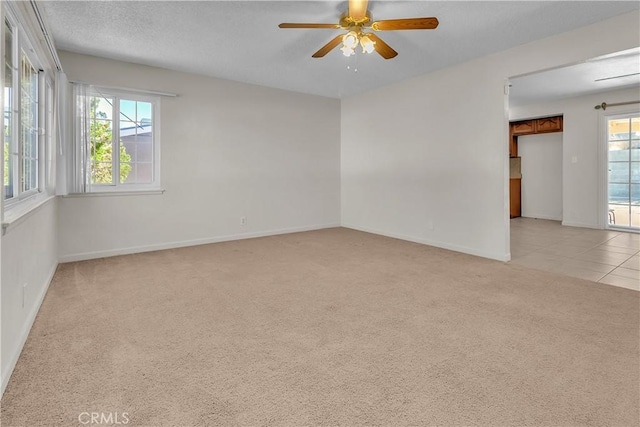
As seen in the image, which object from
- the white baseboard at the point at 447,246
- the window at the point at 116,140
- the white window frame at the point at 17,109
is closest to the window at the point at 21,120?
the white window frame at the point at 17,109

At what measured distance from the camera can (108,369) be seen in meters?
1.81

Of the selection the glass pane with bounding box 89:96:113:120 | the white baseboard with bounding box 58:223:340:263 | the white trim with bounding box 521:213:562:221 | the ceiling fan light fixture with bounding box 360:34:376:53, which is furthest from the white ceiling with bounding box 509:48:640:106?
the glass pane with bounding box 89:96:113:120

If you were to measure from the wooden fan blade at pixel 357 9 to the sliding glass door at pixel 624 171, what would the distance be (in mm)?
5830

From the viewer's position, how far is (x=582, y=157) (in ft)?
21.0

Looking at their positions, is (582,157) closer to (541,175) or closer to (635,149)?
(635,149)

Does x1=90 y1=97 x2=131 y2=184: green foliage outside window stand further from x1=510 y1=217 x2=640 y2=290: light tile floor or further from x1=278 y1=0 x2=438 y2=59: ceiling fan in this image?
x1=510 y1=217 x2=640 y2=290: light tile floor

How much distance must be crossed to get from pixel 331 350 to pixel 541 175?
24.6ft

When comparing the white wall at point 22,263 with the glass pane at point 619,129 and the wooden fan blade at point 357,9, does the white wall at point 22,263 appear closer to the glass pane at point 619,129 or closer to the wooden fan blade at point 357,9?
the wooden fan blade at point 357,9

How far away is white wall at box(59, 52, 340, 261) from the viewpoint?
427cm

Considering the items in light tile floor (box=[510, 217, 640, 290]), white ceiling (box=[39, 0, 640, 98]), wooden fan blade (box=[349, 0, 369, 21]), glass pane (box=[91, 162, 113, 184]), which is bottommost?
light tile floor (box=[510, 217, 640, 290])

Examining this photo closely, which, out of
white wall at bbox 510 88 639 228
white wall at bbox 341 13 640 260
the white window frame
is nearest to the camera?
the white window frame

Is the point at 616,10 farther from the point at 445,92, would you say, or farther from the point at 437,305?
the point at 437,305

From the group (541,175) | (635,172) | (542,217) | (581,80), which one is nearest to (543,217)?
(542,217)

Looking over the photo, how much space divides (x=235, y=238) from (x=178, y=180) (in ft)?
3.97
